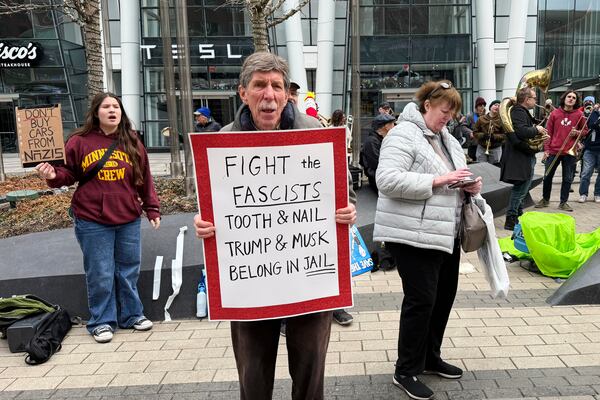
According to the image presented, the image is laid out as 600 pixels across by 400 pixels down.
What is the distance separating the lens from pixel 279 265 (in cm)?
225

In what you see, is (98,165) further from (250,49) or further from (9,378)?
(250,49)

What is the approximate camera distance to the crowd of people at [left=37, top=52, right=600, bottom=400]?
2.28 meters

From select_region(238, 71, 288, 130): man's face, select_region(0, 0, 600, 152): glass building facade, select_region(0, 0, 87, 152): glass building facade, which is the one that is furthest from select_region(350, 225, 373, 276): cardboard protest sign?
select_region(0, 0, 87, 152): glass building facade

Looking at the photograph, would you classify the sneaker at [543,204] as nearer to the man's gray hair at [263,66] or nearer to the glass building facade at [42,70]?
the man's gray hair at [263,66]

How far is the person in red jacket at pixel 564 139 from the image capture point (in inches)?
336

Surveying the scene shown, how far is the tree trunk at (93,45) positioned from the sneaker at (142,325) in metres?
5.51

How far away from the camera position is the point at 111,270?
13.3 feet

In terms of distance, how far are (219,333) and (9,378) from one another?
1.50 m

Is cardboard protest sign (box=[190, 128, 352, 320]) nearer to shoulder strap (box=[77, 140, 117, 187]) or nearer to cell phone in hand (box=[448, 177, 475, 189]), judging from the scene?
cell phone in hand (box=[448, 177, 475, 189])

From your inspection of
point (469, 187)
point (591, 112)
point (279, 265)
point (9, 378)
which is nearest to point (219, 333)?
point (9, 378)

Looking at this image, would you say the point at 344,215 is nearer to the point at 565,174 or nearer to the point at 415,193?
the point at 415,193

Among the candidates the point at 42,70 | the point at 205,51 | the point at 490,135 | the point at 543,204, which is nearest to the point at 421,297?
the point at 543,204

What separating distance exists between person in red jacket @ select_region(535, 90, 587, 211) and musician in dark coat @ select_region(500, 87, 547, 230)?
6.05 ft

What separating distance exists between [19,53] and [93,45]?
17201mm
